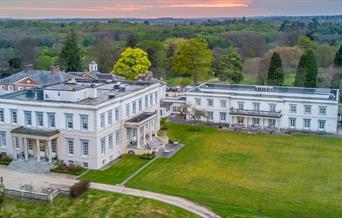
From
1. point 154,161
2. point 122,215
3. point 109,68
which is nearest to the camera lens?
point 122,215

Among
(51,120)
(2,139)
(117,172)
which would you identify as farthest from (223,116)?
(2,139)

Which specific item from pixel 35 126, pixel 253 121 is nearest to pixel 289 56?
pixel 253 121

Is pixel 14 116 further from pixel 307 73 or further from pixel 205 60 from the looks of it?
pixel 307 73

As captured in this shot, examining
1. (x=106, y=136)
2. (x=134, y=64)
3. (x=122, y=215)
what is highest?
(x=134, y=64)

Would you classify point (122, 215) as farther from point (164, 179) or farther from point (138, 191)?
point (164, 179)

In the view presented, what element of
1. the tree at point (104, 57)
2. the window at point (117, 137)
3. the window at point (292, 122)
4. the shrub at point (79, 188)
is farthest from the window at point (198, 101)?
the tree at point (104, 57)

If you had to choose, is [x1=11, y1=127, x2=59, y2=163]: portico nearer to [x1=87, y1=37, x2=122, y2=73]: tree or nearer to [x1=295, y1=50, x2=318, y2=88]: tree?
[x1=295, y1=50, x2=318, y2=88]: tree

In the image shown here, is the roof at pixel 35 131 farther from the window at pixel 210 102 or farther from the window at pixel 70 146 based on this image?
the window at pixel 210 102
